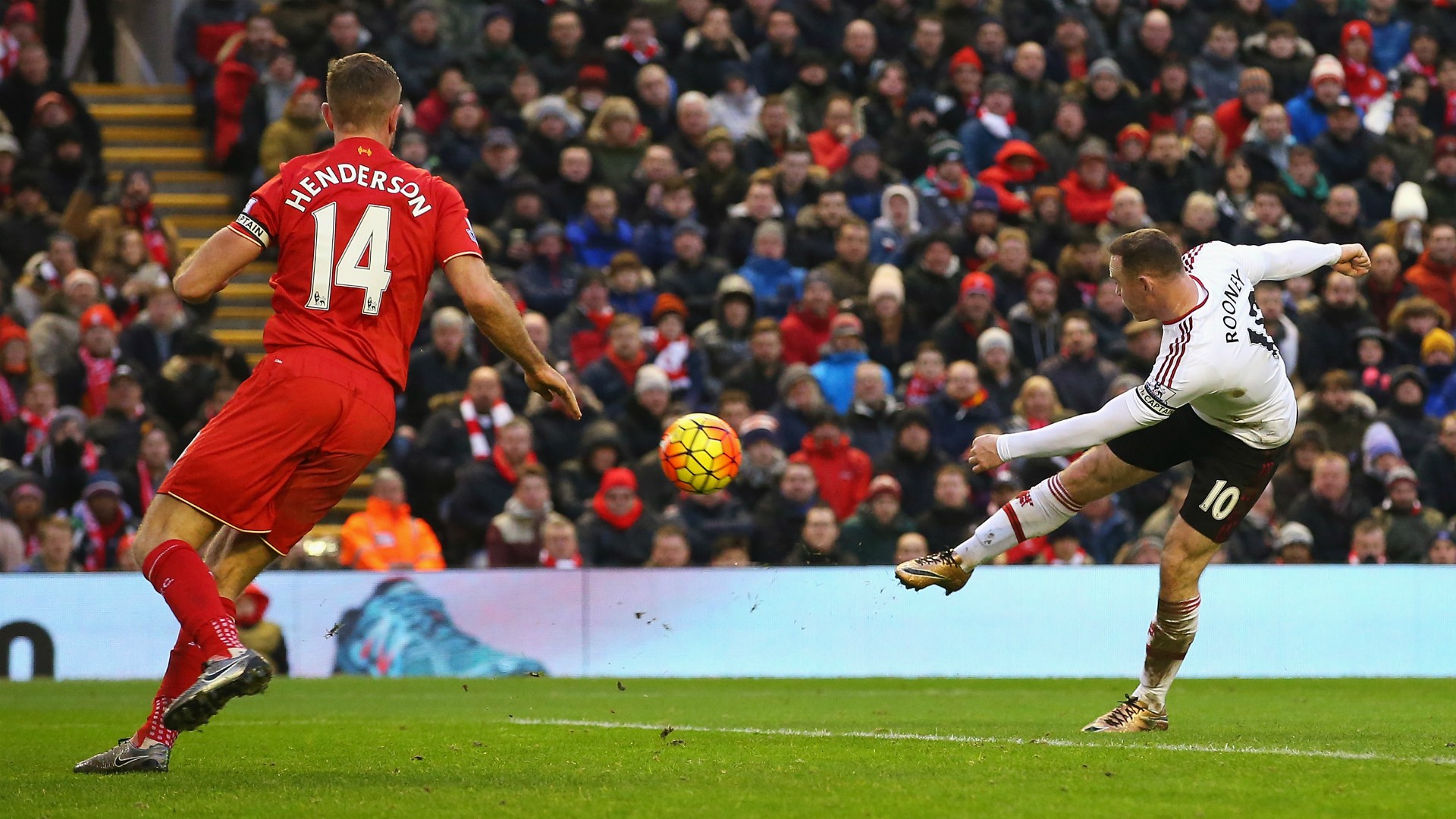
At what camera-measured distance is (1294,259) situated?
30.5ft

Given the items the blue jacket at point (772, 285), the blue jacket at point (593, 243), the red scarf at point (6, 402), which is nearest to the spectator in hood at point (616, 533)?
A: the blue jacket at point (772, 285)

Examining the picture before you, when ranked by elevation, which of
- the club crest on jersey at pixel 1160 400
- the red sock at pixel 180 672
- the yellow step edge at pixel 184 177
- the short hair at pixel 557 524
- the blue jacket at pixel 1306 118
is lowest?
the yellow step edge at pixel 184 177

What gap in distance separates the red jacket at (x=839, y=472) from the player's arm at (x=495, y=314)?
28.3 ft

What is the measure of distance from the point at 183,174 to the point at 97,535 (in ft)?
20.4

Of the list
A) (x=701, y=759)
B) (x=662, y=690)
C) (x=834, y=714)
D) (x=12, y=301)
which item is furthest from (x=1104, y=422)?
(x=12, y=301)

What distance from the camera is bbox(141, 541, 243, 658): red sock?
6.53 m

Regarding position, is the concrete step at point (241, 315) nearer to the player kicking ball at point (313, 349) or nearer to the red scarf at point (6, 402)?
the red scarf at point (6, 402)

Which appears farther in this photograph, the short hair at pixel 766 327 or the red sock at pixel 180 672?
the short hair at pixel 766 327

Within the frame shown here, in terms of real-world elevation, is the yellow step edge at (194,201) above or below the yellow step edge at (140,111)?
below

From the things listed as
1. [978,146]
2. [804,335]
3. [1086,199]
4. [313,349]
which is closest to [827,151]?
[978,146]

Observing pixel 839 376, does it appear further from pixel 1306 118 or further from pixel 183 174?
pixel 183 174

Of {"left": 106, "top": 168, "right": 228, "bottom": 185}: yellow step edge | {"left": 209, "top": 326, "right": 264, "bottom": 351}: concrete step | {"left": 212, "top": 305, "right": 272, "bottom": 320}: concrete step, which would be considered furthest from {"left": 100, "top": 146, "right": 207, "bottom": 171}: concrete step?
{"left": 209, "top": 326, "right": 264, "bottom": 351}: concrete step

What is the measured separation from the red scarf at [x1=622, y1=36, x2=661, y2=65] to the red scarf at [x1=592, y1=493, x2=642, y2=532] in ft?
19.8

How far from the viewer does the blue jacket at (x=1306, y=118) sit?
20594 mm
